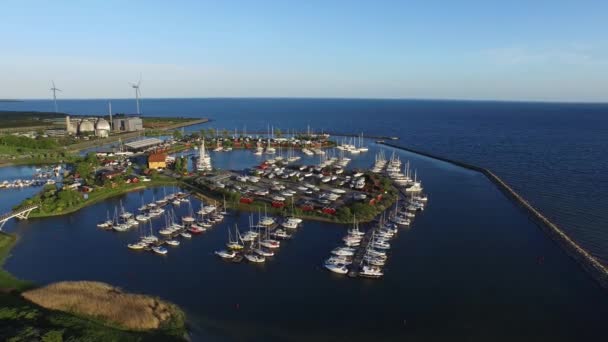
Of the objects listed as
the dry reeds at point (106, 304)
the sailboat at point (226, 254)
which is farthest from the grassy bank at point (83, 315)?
the sailboat at point (226, 254)

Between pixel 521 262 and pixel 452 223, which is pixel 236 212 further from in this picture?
pixel 521 262

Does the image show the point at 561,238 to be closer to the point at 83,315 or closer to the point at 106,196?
the point at 83,315

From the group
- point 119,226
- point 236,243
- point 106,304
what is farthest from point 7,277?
point 236,243

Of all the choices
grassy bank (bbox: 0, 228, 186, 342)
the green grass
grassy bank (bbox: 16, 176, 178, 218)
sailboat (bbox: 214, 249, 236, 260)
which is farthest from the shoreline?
the green grass

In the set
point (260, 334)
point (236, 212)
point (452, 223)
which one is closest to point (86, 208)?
point (236, 212)

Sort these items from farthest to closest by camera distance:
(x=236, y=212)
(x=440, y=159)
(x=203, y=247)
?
(x=440, y=159) → (x=236, y=212) → (x=203, y=247)

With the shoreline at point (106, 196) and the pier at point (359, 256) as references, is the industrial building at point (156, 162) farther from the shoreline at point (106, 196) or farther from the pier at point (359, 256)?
the pier at point (359, 256)
